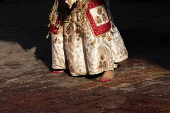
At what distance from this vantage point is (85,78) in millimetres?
6062

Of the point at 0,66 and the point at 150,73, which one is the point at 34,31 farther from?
the point at 150,73

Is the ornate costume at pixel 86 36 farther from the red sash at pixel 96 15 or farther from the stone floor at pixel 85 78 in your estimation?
the stone floor at pixel 85 78

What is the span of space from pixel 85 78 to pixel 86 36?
56cm

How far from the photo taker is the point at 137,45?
7895 mm

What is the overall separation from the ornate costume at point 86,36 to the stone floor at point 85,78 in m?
0.21

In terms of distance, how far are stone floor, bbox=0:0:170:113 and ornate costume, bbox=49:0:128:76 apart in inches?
8.4

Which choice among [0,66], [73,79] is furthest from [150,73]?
[0,66]

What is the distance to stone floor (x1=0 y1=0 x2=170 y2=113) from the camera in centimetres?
488

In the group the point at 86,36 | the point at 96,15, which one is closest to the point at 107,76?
the point at 86,36

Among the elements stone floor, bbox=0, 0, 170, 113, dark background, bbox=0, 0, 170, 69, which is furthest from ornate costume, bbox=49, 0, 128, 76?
dark background, bbox=0, 0, 170, 69

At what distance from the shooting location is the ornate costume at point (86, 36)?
18.9 ft

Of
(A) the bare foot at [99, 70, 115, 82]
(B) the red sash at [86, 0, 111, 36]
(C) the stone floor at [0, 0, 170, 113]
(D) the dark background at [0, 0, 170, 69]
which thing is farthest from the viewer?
(D) the dark background at [0, 0, 170, 69]

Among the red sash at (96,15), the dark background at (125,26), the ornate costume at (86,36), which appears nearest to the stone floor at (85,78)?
the dark background at (125,26)

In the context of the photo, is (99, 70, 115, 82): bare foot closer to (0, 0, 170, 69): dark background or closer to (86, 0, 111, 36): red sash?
(86, 0, 111, 36): red sash
